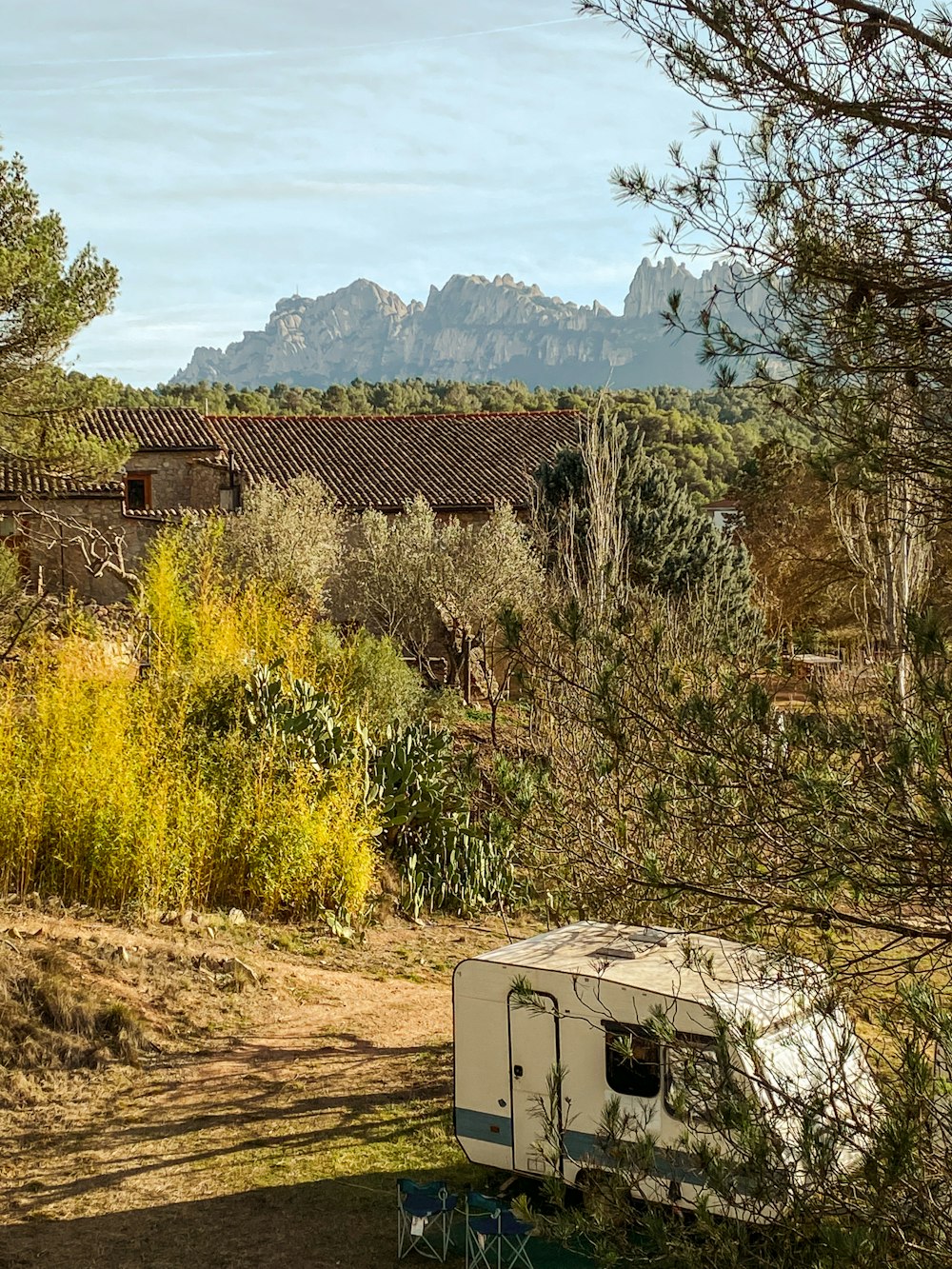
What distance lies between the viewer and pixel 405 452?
104 feet

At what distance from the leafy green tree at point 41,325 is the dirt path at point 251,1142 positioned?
22.1 ft

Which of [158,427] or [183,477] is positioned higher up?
[158,427]

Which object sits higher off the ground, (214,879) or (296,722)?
(296,722)

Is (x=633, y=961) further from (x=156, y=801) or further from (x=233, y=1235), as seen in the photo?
(x=156, y=801)

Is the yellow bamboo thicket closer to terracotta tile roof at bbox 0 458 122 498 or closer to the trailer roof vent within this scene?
the trailer roof vent

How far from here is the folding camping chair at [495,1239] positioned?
19.2ft

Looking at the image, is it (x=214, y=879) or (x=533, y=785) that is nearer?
(x=533, y=785)

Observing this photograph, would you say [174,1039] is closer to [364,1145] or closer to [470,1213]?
[364,1145]

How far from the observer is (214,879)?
38.4 feet

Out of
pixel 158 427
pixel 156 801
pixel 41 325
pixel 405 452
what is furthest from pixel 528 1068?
pixel 158 427

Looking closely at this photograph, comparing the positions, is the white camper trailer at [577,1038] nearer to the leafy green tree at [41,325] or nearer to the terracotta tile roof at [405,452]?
the leafy green tree at [41,325]

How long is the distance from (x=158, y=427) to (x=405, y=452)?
21.3ft

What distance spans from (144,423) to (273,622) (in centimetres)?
1839

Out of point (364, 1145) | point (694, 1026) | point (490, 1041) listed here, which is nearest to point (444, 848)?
point (364, 1145)
